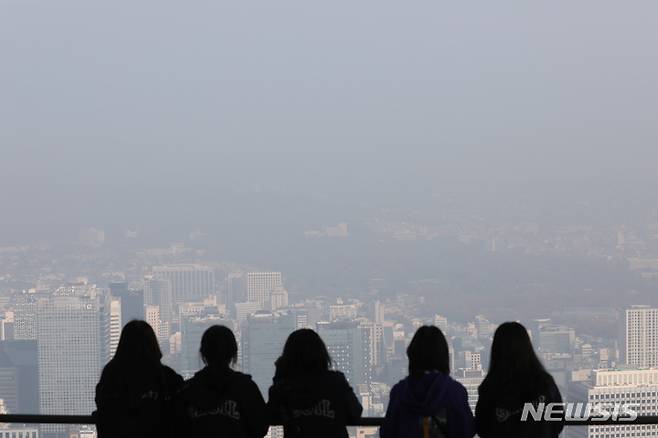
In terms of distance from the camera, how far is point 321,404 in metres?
2.94

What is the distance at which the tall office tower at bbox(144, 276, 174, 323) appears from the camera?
118 ft

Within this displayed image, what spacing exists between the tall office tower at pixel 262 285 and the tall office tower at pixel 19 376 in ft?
31.7

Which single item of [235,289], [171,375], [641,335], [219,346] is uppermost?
[219,346]

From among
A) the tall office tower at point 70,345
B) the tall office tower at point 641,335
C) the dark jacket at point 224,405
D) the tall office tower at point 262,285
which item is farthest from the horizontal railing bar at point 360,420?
the tall office tower at point 262,285

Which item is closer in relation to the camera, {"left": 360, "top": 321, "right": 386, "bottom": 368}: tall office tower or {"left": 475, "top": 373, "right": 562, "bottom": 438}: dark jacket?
{"left": 475, "top": 373, "right": 562, "bottom": 438}: dark jacket

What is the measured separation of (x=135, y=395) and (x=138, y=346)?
18 cm

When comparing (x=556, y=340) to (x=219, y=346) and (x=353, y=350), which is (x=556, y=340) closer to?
(x=353, y=350)

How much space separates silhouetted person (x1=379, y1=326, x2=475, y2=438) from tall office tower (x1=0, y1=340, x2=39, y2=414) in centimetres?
3035

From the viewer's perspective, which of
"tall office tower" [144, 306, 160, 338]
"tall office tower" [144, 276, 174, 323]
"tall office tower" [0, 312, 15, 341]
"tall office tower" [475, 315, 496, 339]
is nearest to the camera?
"tall office tower" [475, 315, 496, 339]

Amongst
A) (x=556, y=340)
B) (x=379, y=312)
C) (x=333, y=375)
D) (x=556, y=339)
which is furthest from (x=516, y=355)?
(x=379, y=312)

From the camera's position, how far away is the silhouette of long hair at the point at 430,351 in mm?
2771

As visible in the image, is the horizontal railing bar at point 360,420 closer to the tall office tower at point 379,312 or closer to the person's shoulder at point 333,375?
the person's shoulder at point 333,375

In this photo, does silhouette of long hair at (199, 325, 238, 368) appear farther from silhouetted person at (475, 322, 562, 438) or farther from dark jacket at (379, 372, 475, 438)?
silhouetted person at (475, 322, 562, 438)

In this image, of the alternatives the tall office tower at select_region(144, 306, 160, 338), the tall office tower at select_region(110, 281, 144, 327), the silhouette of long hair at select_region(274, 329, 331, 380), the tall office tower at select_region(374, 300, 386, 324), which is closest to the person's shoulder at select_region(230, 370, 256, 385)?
the silhouette of long hair at select_region(274, 329, 331, 380)
